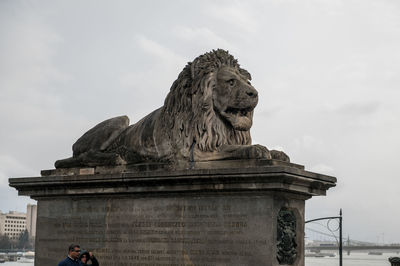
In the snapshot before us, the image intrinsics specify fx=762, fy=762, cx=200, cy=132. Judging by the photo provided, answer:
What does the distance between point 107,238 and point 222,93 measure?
10.9ft

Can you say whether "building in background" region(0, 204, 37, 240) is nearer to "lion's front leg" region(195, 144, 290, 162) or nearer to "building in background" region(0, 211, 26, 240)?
"building in background" region(0, 211, 26, 240)

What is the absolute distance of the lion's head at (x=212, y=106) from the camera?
13453 millimetres

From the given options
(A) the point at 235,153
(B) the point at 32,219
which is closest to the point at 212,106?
(A) the point at 235,153

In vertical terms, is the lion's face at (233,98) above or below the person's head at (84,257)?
above

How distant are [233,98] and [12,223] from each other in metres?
166

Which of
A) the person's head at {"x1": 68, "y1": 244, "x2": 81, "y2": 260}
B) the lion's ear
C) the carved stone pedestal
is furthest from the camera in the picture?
the lion's ear

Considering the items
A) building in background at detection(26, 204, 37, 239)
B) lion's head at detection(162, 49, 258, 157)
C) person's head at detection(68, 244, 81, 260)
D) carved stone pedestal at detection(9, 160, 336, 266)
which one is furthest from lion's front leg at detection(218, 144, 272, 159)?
building in background at detection(26, 204, 37, 239)

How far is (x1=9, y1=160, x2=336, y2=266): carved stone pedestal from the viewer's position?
40.0 feet

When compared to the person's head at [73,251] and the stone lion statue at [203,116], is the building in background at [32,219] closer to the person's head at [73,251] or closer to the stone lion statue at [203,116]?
the stone lion statue at [203,116]

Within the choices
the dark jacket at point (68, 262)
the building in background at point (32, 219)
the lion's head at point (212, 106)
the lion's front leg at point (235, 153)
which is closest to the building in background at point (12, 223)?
the building in background at point (32, 219)

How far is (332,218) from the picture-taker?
74.0ft

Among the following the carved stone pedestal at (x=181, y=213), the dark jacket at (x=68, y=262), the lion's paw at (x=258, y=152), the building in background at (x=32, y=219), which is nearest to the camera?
the dark jacket at (x=68, y=262)

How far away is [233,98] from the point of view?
13.5 m

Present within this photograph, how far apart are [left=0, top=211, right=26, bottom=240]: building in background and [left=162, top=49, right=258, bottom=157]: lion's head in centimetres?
15312
